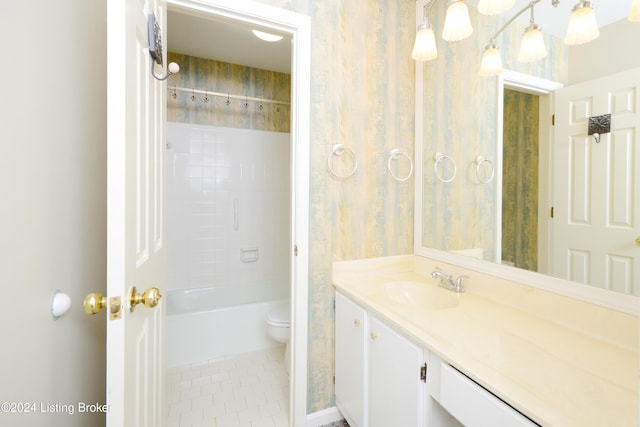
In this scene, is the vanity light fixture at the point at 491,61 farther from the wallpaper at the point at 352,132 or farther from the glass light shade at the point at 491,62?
the wallpaper at the point at 352,132

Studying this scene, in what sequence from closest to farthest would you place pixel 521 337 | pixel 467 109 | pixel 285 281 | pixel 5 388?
pixel 5 388, pixel 521 337, pixel 467 109, pixel 285 281

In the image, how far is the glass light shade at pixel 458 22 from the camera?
1.31 metres

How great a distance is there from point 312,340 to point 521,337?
3.20ft

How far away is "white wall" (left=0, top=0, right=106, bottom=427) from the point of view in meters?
0.52

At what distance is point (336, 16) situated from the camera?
150 cm

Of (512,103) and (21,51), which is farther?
(512,103)

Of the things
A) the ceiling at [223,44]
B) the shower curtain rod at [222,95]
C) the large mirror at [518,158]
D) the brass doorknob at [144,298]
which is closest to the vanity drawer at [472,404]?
the large mirror at [518,158]

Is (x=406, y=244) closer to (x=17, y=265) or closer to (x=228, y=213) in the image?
(x=17, y=265)

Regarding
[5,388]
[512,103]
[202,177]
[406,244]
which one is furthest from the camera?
[202,177]

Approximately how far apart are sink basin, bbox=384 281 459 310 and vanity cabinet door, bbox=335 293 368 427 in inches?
8.1

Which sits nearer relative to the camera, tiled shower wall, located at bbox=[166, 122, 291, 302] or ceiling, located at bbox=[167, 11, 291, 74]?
ceiling, located at bbox=[167, 11, 291, 74]

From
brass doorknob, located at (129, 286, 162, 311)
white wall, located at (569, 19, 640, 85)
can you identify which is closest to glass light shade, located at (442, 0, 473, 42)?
white wall, located at (569, 19, 640, 85)

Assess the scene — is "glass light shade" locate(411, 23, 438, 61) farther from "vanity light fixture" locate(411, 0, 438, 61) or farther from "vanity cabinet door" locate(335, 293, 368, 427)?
"vanity cabinet door" locate(335, 293, 368, 427)

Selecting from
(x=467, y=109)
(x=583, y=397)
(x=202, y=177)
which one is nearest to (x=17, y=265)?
(x=583, y=397)
